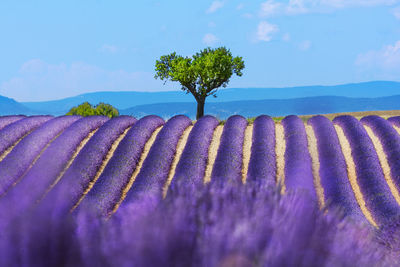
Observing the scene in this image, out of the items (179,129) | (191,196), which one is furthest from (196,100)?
(191,196)

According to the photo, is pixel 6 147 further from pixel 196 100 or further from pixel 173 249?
pixel 196 100

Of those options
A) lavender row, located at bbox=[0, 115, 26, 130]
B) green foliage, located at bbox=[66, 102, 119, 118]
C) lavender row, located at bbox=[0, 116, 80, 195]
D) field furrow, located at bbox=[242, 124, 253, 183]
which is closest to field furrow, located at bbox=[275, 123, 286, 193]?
field furrow, located at bbox=[242, 124, 253, 183]

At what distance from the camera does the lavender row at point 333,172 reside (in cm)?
886

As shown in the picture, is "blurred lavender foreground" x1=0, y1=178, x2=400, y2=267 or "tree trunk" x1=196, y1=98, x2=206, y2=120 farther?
"tree trunk" x1=196, y1=98, x2=206, y2=120

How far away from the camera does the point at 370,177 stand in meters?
10.3

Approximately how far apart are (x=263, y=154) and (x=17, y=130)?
857cm

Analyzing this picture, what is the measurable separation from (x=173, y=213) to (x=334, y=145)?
1027cm

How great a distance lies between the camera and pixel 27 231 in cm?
212

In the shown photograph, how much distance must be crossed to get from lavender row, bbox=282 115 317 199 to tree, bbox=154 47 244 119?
582 inches

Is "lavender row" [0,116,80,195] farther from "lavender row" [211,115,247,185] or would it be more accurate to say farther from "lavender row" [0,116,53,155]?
"lavender row" [211,115,247,185]

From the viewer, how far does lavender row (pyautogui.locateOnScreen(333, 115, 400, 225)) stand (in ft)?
28.9

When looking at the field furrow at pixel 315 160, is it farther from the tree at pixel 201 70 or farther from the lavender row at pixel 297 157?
the tree at pixel 201 70

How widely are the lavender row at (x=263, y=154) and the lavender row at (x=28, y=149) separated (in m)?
5.55

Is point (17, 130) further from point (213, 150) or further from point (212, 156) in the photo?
point (212, 156)
